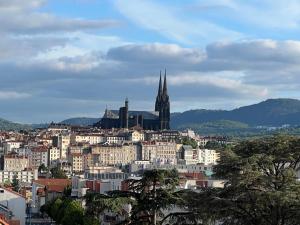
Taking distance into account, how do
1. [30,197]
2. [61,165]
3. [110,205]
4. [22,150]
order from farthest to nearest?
[22,150] < [61,165] < [30,197] < [110,205]

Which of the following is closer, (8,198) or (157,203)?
(157,203)

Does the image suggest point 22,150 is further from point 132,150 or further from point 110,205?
point 110,205

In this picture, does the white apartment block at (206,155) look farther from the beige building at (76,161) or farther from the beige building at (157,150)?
the beige building at (76,161)

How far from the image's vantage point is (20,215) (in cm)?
6531

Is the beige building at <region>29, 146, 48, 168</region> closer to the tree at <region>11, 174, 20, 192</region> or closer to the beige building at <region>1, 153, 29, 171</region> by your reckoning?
the beige building at <region>1, 153, 29, 171</region>

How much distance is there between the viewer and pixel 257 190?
72.6 feet

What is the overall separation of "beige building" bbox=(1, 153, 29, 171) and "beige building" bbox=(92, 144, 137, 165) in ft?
67.0

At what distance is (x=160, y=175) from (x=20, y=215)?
150 ft

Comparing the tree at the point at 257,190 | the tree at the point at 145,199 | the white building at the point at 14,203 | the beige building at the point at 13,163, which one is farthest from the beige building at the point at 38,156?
the tree at the point at 145,199

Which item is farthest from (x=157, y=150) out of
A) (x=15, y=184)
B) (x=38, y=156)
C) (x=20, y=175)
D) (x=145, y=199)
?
(x=145, y=199)

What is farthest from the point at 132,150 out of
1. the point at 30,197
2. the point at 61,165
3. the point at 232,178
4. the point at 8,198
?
the point at 232,178

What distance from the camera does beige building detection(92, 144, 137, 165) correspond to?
18740 centimetres

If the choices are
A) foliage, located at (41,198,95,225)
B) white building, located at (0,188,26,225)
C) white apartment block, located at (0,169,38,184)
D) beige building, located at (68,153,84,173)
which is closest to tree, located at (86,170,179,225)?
foliage, located at (41,198,95,225)

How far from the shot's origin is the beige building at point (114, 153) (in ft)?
615
